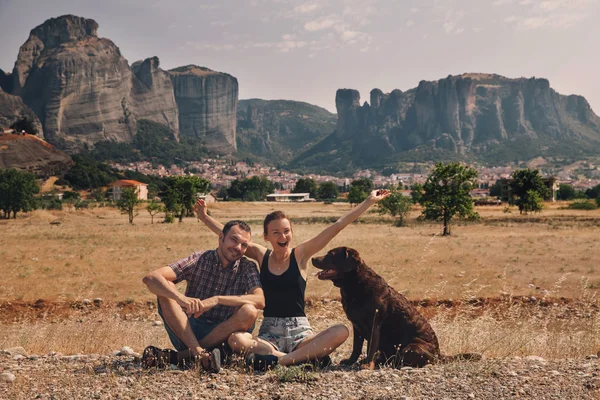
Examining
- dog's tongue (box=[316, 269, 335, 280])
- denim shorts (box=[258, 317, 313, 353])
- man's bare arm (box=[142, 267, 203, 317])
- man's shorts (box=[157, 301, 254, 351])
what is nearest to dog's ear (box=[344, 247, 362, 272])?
dog's tongue (box=[316, 269, 335, 280])

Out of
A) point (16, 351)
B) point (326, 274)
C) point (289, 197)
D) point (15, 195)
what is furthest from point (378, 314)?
point (289, 197)

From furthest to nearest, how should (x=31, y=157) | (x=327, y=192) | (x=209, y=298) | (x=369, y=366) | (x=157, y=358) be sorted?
(x=327, y=192), (x=31, y=157), (x=369, y=366), (x=157, y=358), (x=209, y=298)

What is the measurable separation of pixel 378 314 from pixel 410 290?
10189 millimetres

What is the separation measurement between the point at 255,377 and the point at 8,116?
227 metres

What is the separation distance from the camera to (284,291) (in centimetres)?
592

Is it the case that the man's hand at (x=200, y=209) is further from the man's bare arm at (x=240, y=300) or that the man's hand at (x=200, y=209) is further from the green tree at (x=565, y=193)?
the green tree at (x=565, y=193)

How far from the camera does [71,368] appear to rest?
18.6ft

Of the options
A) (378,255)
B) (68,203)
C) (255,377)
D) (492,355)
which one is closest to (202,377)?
(255,377)

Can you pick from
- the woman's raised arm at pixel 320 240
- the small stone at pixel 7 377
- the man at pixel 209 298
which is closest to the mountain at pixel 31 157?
the small stone at pixel 7 377

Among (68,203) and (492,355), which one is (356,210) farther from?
(68,203)

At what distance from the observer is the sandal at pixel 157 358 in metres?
5.55

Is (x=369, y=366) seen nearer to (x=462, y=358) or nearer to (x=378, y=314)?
(x=378, y=314)

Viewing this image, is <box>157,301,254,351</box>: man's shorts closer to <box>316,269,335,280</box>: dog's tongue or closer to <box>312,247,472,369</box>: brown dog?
<box>316,269,335,280</box>: dog's tongue

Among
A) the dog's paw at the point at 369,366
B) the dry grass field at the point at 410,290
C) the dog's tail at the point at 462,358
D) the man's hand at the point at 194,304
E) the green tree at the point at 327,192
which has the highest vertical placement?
the green tree at the point at 327,192
